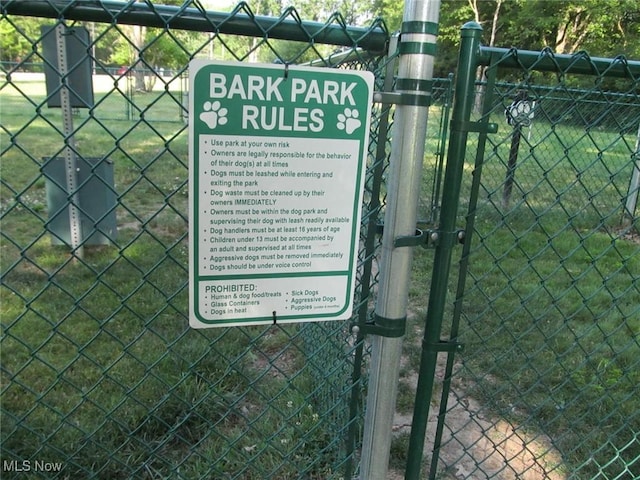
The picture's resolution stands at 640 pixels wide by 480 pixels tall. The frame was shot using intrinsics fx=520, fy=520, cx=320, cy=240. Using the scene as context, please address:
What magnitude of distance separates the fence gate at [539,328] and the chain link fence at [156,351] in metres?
0.36

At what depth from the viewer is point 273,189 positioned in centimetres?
122

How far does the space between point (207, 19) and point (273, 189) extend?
43cm

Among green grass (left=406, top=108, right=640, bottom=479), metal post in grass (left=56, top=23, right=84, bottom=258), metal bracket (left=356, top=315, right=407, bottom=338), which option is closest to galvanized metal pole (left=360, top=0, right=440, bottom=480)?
metal bracket (left=356, top=315, right=407, bottom=338)

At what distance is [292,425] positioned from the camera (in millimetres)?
2396

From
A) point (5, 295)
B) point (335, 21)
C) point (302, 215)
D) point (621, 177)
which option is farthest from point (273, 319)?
point (621, 177)

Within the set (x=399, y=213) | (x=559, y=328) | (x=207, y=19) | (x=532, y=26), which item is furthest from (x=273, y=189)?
(x=532, y=26)

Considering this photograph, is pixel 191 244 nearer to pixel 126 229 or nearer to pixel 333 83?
pixel 333 83

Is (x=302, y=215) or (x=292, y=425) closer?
(x=302, y=215)

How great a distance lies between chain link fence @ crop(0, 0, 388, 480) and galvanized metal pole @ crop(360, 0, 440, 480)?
0.14 meters

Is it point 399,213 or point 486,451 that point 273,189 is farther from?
point 486,451

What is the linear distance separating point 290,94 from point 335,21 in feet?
1.01

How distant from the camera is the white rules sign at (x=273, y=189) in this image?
1.16 metres

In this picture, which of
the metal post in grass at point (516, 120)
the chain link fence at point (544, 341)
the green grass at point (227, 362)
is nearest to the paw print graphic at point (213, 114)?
the green grass at point (227, 362)

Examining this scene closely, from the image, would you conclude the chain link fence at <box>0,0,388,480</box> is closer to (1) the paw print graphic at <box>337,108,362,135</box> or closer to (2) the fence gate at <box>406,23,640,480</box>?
(1) the paw print graphic at <box>337,108,362,135</box>
